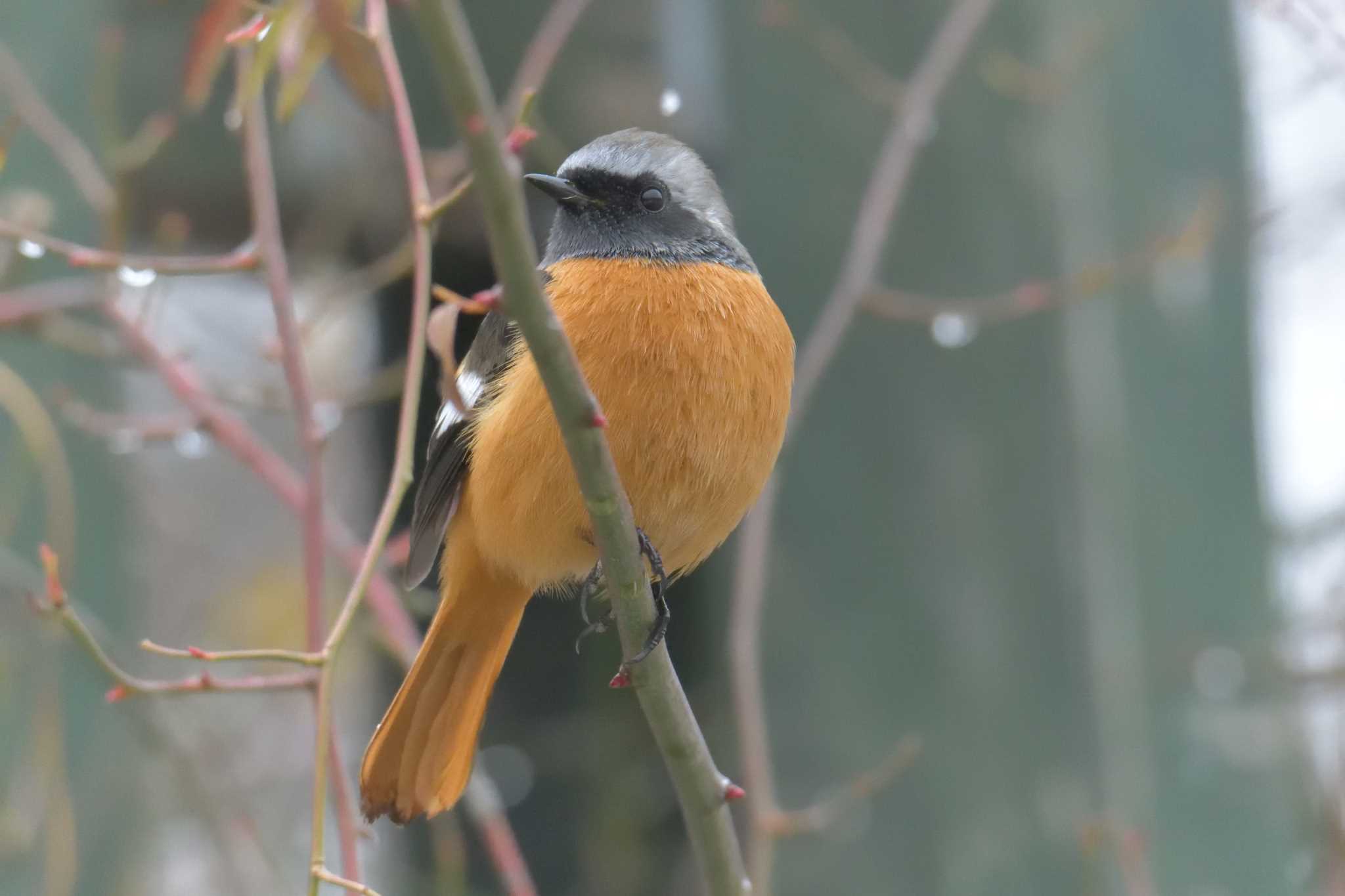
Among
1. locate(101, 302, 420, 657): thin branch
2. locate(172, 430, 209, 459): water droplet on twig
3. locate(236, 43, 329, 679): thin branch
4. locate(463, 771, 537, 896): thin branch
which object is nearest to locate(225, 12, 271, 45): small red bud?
locate(236, 43, 329, 679): thin branch

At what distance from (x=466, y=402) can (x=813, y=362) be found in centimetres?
109

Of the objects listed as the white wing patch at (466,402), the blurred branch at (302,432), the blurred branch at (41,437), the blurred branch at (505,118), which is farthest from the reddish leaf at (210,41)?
the blurred branch at (41,437)

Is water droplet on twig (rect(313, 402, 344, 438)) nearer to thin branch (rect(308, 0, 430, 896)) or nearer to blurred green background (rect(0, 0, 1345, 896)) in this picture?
blurred green background (rect(0, 0, 1345, 896))

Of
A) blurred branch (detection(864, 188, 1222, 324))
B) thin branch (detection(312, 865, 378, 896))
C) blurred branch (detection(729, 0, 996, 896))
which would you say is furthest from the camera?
blurred branch (detection(864, 188, 1222, 324))

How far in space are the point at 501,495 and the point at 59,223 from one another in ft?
6.96

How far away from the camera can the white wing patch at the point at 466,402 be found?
2387 millimetres

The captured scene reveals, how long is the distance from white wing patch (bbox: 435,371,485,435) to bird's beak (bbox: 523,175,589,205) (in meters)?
0.35

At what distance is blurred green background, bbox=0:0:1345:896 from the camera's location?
4188mm

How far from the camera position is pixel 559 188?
238 cm

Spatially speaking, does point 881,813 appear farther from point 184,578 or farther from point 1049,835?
point 184,578

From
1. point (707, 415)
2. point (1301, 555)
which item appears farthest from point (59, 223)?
point (1301, 555)

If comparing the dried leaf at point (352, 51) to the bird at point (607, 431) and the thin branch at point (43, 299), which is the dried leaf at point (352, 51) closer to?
the bird at point (607, 431)

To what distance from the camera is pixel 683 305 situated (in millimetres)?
2277

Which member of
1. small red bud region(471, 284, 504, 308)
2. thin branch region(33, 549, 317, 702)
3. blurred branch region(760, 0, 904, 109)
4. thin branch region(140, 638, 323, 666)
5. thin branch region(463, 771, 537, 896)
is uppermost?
blurred branch region(760, 0, 904, 109)
